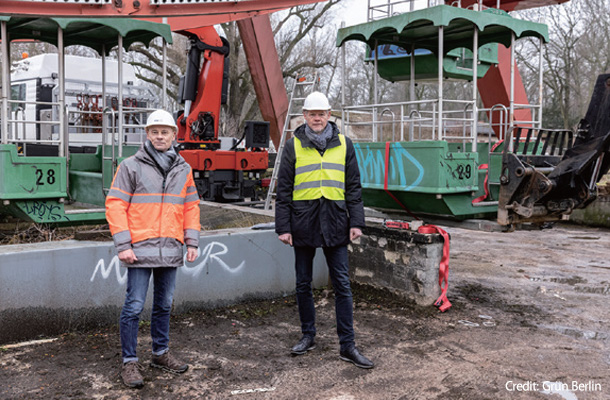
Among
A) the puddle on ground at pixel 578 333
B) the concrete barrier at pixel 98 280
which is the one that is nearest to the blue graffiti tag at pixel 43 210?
the concrete barrier at pixel 98 280

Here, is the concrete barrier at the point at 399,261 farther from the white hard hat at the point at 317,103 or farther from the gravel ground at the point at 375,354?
the white hard hat at the point at 317,103

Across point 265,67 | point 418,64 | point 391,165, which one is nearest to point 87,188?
point 391,165

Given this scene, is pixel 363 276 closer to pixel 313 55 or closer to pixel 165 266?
pixel 165 266

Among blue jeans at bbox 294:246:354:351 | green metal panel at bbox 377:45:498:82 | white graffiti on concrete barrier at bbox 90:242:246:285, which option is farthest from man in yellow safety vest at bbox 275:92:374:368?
green metal panel at bbox 377:45:498:82

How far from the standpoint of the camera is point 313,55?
3020cm

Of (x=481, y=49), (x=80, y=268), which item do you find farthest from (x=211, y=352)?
(x=481, y=49)

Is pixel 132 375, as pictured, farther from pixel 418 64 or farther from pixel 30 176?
pixel 418 64

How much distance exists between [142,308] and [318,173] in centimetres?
174

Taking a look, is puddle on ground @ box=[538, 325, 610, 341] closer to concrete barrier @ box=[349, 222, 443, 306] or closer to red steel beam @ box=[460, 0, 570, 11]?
concrete barrier @ box=[349, 222, 443, 306]

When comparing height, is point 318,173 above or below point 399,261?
above

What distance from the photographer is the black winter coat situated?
15.4 feet

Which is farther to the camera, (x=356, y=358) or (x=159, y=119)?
(x=356, y=358)

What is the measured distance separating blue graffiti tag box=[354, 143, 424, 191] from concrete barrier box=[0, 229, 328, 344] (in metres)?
1.75

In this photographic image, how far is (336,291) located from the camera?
4.75 metres
